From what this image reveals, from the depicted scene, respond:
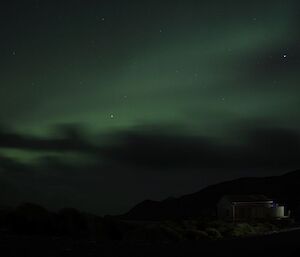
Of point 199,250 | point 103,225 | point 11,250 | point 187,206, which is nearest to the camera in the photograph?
point 11,250

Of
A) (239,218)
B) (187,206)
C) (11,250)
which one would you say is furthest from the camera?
(187,206)

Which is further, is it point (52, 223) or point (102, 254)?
point (52, 223)

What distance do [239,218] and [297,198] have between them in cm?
8768

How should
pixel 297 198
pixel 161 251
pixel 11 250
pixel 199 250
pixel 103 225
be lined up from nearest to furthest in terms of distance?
pixel 11 250, pixel 161 251, pixel 199 250, pixel 103 225, pixel 297 198

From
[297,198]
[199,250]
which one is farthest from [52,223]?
[297,198]

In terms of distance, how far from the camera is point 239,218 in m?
75.4

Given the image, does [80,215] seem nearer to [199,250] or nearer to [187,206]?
[199,250]

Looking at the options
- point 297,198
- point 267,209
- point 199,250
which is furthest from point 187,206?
point 199,250

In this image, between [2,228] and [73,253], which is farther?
[2,228]

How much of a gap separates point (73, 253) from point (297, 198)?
143725 millimetres

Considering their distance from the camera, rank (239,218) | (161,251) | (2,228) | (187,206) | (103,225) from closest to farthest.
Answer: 1. (161,251)
2. (2,228)
3. (103,225)
4. (239,218)
5. (187,206)

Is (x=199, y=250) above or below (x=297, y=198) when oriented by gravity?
below

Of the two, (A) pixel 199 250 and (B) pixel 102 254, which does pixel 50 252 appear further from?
(A) pixel 199 250

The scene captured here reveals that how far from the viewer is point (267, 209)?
77.4 metres
